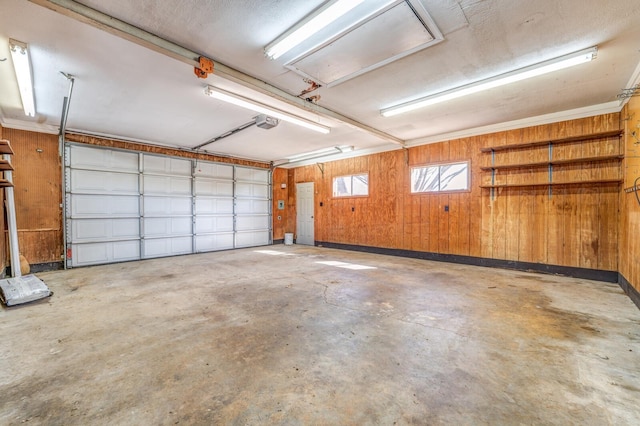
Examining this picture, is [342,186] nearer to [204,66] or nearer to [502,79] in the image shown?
[502,79]

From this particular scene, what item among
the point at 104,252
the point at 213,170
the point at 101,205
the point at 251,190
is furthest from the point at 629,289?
the point at 101,205

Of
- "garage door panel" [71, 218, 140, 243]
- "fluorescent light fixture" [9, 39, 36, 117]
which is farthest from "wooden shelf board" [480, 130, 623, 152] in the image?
"garage door panel" [71, 218, 140, 243]

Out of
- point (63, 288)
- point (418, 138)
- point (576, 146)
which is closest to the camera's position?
point (63, 288)

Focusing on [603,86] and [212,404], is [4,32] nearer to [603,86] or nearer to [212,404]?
[212,404]

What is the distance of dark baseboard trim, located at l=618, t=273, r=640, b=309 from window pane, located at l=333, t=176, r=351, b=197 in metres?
5.71

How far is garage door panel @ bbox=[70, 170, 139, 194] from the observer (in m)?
5.77

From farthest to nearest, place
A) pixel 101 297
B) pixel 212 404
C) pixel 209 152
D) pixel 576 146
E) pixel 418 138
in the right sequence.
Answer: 1. pixel 209 152
2. pixel 418 138
3. pixel 576 146
4. pixel 101 297
5. pixel 212 404

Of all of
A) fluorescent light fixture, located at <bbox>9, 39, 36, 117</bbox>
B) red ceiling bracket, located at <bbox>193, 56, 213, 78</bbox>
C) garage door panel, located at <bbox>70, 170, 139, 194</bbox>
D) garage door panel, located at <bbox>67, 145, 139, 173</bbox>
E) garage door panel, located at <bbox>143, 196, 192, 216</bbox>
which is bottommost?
garage door panel, located at <bbox>143, 196, 192, 216</bbox>

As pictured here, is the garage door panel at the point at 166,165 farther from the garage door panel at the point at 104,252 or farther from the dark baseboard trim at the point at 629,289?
the dark baseboard trim at the point at 629,289

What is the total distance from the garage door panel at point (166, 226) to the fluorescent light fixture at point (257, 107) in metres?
4.40

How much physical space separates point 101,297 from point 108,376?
7.61 feet

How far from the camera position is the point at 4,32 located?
2.51 metres

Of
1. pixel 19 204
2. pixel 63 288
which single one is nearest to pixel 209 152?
pixel 19 204

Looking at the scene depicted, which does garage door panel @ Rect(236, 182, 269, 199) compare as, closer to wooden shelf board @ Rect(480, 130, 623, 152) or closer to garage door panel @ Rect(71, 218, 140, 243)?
garage door panel @ Rect(71, 218, 140, 243)
